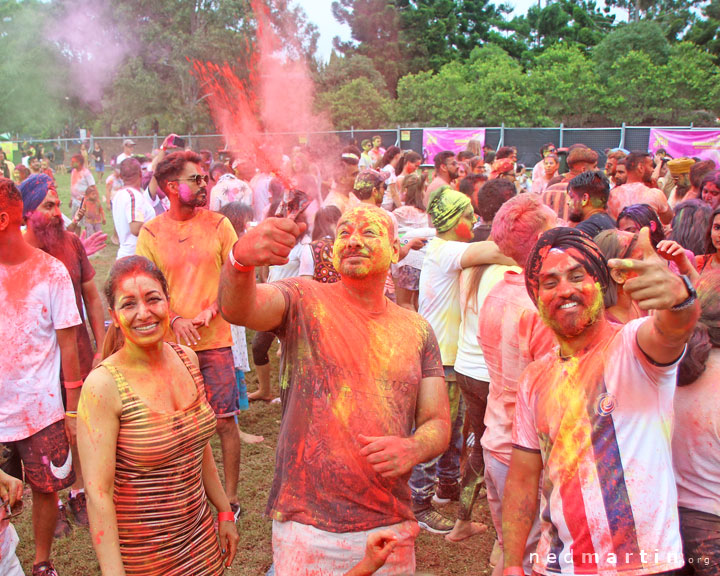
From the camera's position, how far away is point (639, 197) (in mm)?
6156

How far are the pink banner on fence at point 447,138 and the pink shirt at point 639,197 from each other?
1405cm

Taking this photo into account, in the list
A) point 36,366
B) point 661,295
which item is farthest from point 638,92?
point 661,295

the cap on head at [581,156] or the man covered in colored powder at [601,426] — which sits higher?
the cap on head at [581,156]

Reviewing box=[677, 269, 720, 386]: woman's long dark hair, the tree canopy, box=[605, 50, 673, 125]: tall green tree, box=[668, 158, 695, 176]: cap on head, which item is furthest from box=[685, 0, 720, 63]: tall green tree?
box=[677, 269, 720, 386]: woman's long dark hair

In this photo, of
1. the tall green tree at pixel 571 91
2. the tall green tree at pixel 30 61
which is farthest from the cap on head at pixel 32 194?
the tall green tree at pixel 571 91

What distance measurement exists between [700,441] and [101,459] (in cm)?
236

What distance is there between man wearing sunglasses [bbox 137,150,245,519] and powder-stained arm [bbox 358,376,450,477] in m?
2.20

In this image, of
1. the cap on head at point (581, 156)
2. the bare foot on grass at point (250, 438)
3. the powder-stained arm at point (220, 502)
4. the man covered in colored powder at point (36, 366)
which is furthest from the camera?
the cap on head at point (581, 156)

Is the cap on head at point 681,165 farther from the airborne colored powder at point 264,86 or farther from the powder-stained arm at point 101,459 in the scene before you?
the powder-stained arm at point 101,459

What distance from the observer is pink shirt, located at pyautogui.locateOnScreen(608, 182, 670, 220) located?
612 cm

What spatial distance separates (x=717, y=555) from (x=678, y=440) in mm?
439

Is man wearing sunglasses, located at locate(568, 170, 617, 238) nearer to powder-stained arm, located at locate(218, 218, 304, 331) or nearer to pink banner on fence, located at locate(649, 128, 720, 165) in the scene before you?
powder-stained arm, located at locate(218, 218, 304, 331)

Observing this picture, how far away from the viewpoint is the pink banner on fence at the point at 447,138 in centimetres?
2009

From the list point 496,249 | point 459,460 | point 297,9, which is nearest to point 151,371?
point 496,249
